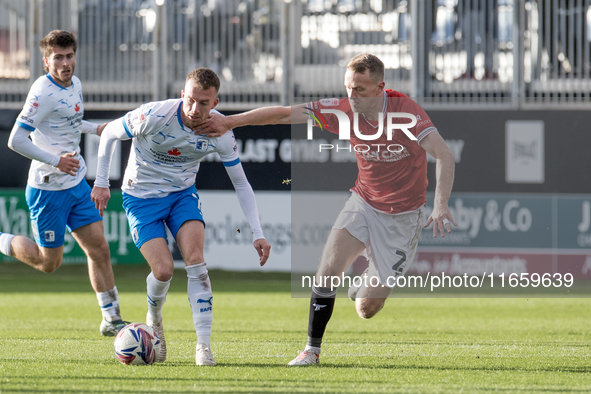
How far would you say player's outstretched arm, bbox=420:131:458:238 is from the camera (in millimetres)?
5184

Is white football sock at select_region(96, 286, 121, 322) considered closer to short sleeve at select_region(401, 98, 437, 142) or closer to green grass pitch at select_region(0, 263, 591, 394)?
green grass pitch at select_region(0, 263, 591, 394)

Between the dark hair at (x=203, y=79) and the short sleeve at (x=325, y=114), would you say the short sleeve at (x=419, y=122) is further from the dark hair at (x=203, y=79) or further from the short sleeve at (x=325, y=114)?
the dark hair at (x=203, y=79)

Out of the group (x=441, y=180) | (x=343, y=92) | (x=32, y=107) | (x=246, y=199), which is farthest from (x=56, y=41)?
(x=343, y=92)

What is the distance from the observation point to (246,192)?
5.43 metres

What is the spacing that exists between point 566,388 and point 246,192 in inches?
96.1

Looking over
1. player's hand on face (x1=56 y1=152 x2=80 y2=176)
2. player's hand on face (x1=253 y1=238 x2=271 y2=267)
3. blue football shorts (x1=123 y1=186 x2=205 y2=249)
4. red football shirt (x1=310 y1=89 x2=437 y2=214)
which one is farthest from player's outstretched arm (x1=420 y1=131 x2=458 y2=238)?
player's hand on face (x1=56 y1=152 x2=80 y2=176)

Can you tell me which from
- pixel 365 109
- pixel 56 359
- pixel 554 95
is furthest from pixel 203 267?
pixel 554 95

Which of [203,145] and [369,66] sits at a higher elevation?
[369,66]

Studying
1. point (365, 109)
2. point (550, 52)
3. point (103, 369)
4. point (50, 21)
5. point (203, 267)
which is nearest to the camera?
point (103, 369)

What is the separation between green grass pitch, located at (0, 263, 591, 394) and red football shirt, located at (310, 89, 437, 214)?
120 centimetres

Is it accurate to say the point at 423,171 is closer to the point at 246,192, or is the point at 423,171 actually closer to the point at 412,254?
the point at 412,254

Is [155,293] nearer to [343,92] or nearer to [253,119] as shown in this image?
[253,119]

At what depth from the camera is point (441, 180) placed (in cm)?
532

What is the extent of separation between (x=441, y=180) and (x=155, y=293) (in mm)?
2163
